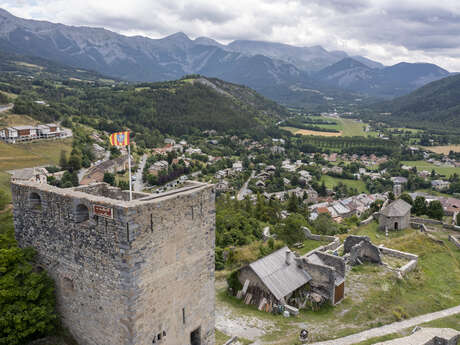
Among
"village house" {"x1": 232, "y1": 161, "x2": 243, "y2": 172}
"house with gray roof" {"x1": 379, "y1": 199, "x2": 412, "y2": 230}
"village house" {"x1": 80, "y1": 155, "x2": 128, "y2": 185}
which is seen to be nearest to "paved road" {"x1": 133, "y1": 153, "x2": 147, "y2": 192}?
"village house" {"x1": 80, "y1": 155, "x2": 128, "y2": 185}

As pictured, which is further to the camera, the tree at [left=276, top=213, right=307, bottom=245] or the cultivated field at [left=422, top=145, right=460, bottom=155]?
the cultivated field at [left=422, top=145, right=460, bottom=155]

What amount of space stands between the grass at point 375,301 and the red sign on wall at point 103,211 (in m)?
14.0

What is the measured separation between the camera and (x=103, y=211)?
10.0 metres

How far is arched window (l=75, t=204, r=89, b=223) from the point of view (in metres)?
10.8

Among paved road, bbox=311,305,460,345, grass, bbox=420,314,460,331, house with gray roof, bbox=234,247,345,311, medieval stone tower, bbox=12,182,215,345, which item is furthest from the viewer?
house with gray roof, bbox=234,247,345,311

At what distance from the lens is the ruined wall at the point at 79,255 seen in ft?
33.2

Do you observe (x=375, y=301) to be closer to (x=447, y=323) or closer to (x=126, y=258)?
(x=447, y=323)

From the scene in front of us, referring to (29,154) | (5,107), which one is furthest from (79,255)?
(5,107)

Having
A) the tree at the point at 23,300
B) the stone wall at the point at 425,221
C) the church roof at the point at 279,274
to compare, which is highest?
the tree at the point at 23,300

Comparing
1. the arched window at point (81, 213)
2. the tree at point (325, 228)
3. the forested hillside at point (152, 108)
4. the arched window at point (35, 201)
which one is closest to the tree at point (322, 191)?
the tree at point (325, 228)

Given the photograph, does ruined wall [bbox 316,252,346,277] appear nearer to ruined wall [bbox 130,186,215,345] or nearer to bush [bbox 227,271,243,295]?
bush [bbox 227,271,243,295]

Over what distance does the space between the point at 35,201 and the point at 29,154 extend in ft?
240

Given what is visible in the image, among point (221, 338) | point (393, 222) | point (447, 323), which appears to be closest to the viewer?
point (221, 338)

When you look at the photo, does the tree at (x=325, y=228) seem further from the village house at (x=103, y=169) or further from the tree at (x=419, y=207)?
the village house at (x=103, y=169)
